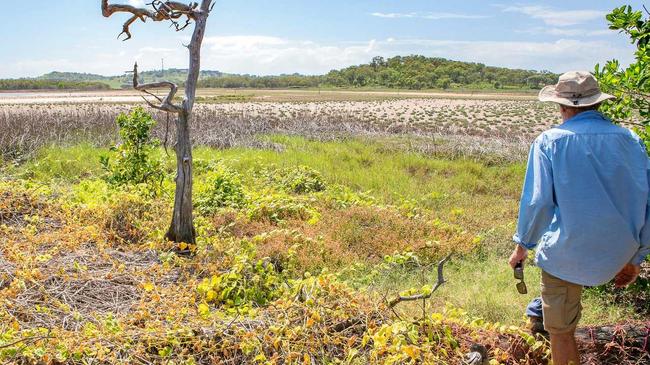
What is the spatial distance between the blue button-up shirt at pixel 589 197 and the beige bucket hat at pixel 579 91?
72 mm

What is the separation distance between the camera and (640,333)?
11.7ft

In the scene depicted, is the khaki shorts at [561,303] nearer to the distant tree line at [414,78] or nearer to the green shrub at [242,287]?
the green shrub at [242,287]

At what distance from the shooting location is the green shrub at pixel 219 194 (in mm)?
7695

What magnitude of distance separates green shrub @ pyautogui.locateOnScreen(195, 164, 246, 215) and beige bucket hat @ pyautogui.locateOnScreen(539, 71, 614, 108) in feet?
17.8

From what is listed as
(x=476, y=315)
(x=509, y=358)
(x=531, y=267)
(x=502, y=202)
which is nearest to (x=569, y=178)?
(x=509, y=358)

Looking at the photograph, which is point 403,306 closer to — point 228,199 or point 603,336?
point 603,336

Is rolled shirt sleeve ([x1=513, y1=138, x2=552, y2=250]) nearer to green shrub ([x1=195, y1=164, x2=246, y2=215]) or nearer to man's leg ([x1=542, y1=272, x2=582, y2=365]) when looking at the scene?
→ man's leg ([x1=542, y1=272, x2=582, y2=365])

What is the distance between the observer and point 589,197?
9.16 feet

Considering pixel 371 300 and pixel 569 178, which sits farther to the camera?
pixel 371 300

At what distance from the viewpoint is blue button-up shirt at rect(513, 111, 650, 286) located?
279 centimetres

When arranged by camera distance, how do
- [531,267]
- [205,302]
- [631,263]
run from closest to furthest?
[631,263], [205,302], [531,267]

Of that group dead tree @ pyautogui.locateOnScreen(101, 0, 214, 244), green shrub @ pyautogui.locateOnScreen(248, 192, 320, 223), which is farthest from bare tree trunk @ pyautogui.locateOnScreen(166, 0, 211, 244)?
green shrub @ pyautogui.locateOnScreen(248, 192, 320, 223)

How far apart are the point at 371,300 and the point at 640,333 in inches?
72.5

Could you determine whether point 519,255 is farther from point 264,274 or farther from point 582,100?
point 264,274
